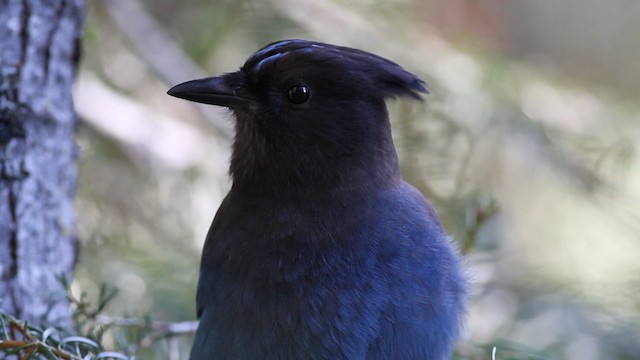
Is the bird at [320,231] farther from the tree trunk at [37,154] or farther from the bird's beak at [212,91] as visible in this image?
the tree trunk at [37,154]

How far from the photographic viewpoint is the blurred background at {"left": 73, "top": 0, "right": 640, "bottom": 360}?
3674 mm

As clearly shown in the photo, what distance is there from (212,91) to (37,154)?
22.2 inches

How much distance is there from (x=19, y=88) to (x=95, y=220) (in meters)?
1.22

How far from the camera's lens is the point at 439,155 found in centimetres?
383

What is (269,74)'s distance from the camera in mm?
2875

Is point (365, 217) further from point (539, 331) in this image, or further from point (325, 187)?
point (539, 331)

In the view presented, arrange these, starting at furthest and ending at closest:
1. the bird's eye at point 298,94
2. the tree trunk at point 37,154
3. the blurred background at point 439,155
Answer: the blurred background at point 439,155, the bird's eye at point 298,94, the tree trunk at point 37,154

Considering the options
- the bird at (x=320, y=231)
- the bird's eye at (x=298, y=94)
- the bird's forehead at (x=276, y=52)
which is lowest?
the bird at (x=320, y=231)

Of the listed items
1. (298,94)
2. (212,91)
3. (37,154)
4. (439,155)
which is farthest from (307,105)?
(439,155)

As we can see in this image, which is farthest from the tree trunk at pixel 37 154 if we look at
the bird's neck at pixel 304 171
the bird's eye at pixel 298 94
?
the bird's eye at pixel 298 94

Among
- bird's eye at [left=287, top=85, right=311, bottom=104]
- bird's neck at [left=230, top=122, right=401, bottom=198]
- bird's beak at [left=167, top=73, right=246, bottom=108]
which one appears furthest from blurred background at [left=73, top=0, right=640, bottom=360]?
bird's beak at [left=167, top=73, right=246, bottom=108]

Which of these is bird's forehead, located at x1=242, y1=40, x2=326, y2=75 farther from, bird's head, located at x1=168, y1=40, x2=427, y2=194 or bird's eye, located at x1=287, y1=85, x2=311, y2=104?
bird's eye, located at x1=287, y1=85, x2=311, y2=104

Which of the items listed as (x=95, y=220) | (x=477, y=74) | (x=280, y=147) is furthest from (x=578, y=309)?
(x=95, y=220)

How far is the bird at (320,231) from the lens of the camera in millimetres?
2662
